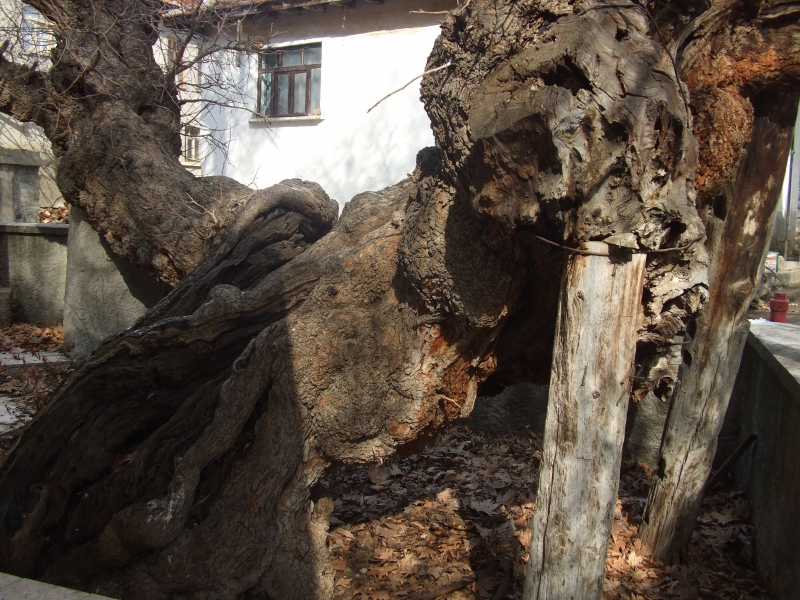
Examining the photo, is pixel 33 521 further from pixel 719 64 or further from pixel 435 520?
pixel 719 64

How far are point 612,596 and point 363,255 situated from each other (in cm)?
246

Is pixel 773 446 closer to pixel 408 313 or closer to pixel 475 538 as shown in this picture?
pixel 475 538

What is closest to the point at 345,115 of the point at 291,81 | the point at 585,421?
the point at 291,81

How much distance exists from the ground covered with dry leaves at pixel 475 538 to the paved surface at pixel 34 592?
1724 mm

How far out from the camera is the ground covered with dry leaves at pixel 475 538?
3.93 m

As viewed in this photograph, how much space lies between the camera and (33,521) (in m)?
3.49

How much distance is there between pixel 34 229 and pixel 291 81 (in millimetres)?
7687

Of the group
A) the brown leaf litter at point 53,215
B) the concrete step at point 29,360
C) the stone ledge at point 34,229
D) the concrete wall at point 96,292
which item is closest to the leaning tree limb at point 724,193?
the concrete wall at point 96,292

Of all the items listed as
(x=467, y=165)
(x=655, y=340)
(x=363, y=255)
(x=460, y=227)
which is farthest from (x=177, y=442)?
(x=655, y=340)

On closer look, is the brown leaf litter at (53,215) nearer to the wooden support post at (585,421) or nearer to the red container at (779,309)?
the red container at (779,309)

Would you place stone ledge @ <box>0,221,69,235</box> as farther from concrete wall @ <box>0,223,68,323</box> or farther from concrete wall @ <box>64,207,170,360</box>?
concrete wall @ <box>64,207,170,360</box>

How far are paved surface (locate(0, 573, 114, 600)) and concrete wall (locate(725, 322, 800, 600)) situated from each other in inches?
129

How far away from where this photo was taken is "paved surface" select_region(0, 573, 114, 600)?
Answer: 2416 millimetres

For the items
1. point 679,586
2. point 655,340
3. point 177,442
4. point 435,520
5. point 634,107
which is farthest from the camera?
point 435,520
